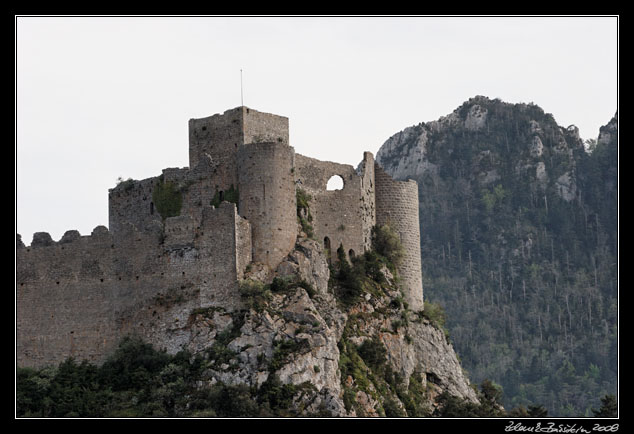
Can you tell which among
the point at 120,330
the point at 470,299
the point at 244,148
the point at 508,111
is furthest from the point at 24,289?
the point at 508,111

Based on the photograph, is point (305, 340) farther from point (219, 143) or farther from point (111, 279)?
point (219, 143)

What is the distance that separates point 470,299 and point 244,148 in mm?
94757

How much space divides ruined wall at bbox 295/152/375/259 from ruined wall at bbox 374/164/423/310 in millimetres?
1914

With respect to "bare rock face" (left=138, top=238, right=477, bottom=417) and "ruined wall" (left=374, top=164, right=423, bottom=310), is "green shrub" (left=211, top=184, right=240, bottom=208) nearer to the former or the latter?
"bare rock face" (left=138, top=238, right=477, bottom=417)

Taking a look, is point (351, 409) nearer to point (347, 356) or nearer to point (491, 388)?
point (347, 356)

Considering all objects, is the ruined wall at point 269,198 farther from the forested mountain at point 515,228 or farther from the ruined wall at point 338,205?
the forested mountain at point 515,228

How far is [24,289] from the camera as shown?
83.5m

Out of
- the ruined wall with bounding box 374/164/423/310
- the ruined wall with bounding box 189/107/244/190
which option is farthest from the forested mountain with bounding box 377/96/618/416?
the ruined wall with bounding box 189/107/244/190

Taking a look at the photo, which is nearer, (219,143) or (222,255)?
(222,255)

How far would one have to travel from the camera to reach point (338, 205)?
86.6 meters
